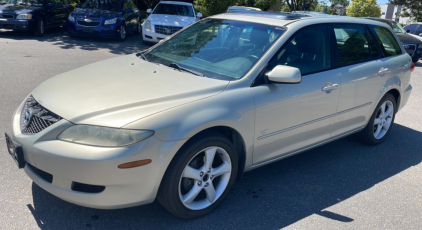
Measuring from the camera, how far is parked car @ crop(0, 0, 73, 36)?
12078 millimetres

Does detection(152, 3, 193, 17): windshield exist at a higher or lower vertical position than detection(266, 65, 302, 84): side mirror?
lower

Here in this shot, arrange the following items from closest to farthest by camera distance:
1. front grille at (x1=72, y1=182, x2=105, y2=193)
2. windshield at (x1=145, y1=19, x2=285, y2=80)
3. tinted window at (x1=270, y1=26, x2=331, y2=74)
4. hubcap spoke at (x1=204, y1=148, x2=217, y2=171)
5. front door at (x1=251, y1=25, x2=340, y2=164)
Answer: front grille at (x1=72, y1=182, x2=105, y2=193) → hubcap spoke at (x1=204, y1=148, x2=217, y2=171) → front door at (x1=251, y1=25, x2=340, y2=164) → windshield at (x1=145, y1=19, x2=285, y2=80) → tinted window at (x1=270, y1=26, x2=331, y2=74)

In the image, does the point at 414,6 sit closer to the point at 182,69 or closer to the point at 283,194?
the point at 283,194

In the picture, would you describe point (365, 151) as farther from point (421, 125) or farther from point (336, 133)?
point (421, 125)

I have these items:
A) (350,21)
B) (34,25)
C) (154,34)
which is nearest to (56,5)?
(34,25)

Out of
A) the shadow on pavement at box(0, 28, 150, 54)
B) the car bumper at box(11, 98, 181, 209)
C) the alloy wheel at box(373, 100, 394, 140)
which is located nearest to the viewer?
the car bumper at box(11, 98, 181, 209)

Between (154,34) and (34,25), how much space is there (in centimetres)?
373

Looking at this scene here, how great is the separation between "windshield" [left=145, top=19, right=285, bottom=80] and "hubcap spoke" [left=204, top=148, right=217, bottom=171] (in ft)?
2.28

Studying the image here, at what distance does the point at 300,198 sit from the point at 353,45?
2025 mm

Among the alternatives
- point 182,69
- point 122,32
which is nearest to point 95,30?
point 122,32

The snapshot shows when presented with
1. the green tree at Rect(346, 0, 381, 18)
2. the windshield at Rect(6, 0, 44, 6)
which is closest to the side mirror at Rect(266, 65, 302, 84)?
the windshield at Rect(6, 0, 44, 6)

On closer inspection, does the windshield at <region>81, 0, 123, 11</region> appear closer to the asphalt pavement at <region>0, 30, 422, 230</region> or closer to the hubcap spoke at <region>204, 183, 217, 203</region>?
the asphalt pavement at <region>0, 30, 422, 230</region>

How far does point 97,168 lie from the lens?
2.77 m

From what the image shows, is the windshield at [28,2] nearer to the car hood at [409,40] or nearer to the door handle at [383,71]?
the door handle at [383,71]
